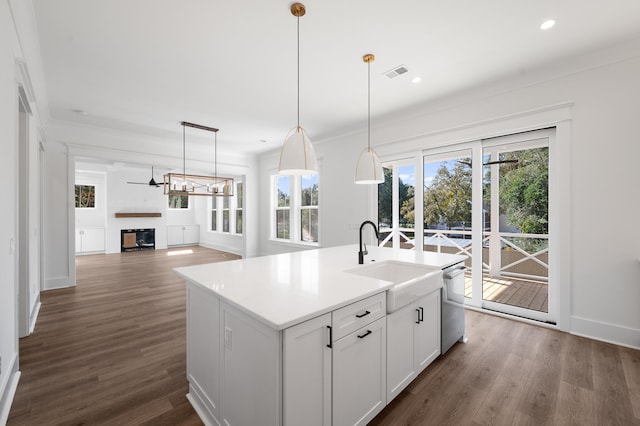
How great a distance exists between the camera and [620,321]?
8.64 ft

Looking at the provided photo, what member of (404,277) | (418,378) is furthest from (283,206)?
(418,378)

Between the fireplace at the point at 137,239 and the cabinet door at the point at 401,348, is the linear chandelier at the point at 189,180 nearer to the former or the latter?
the cabinet door at the point at 401,348

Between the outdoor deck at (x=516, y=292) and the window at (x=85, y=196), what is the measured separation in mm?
10780

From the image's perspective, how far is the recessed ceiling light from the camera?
226 centimetres

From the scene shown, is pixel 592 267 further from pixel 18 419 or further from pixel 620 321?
pixel 18 419

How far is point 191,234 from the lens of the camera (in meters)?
10.8

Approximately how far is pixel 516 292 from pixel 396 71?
10.8 ft

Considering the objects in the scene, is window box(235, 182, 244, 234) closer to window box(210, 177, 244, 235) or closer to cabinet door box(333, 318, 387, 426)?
window box(210, 177, 244, 235)

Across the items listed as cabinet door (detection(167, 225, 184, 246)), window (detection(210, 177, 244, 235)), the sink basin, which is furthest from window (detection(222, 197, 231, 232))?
the sink basin

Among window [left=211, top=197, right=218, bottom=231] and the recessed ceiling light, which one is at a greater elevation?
the recessed ceiling light

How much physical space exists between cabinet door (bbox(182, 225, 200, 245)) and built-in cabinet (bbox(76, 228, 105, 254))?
250 centimetres

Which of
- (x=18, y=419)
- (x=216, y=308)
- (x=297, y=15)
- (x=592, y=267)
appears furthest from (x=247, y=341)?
(x=592, y=267)

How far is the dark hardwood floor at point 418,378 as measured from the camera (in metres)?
1.76

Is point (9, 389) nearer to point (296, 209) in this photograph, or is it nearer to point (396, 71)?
point (396, 71)
